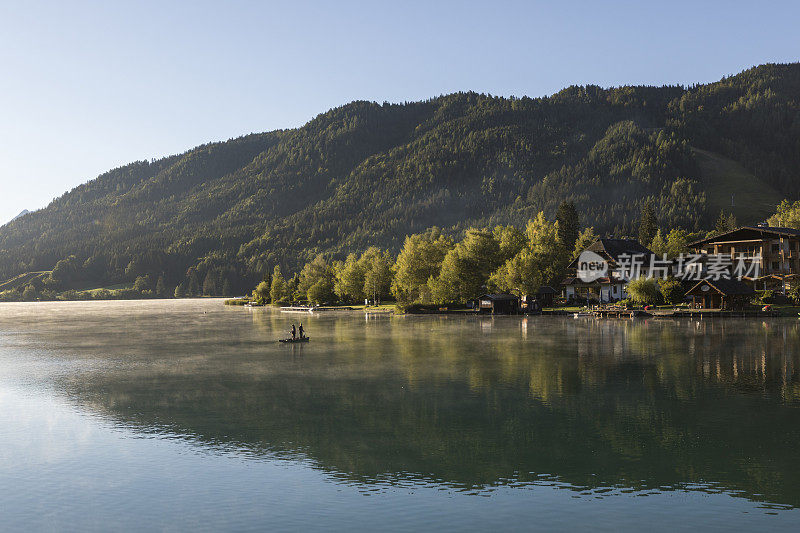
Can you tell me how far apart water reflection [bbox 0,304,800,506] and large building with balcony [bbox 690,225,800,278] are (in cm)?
6047

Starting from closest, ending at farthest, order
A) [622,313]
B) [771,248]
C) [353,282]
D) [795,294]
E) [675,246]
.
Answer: [795,294]
[622,313]
[771,248]
[675,246]
[353,282]

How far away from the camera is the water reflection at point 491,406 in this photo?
25.2 meters

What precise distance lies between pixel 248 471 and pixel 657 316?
10310cm

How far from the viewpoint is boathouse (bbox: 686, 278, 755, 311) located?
112375 mm

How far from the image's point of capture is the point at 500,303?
136 metres

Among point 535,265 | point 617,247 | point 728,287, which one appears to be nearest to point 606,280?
point 617,247

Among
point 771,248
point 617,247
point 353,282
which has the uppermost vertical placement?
point 617,247

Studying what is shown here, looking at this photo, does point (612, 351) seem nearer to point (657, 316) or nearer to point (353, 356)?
point (353, 356)

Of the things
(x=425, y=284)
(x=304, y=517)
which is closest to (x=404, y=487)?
(x=304, y=517)

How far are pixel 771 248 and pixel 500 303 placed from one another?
55753 mm

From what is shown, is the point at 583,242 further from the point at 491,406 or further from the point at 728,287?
the point at 491,406

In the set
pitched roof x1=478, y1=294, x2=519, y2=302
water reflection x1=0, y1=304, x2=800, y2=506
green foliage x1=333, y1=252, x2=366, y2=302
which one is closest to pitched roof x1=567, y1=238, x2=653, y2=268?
pitched roof x1=478, y1=294, x2=519, y2=302

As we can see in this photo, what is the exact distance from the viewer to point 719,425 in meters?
31.5

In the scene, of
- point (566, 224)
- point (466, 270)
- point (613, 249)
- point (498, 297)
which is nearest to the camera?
point (498, 297)
